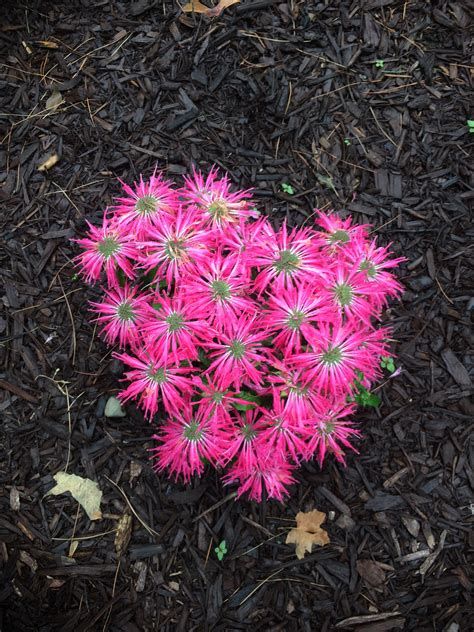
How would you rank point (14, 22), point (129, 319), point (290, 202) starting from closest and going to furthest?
point (129, 319) → point (290, 202) → point (14, 22)

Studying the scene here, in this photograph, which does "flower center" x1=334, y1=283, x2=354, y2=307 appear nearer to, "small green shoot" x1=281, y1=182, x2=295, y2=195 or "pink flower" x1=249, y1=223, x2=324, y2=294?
"pink flower" x1=249, y1=223, x2=324, y2=294

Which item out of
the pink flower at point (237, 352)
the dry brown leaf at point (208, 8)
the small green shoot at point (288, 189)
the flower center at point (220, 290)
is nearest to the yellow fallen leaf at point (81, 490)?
the pink flower at point (237, 352)

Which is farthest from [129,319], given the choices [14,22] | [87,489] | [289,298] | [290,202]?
[14,22]

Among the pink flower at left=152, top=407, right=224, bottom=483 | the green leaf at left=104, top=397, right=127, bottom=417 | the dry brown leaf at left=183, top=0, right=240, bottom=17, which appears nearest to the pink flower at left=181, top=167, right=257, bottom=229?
the pink flower at left=152, top=407, right=224, bottom=483

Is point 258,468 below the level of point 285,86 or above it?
below

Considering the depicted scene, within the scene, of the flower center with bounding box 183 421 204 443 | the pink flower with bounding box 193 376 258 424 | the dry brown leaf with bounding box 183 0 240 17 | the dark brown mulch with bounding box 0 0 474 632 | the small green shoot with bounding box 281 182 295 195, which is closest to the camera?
the pink flower with bounding box 193 376 258 424

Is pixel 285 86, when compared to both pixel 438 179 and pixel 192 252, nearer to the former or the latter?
pixel 438 179
